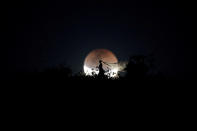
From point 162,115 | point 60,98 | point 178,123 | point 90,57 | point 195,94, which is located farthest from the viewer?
point 90,57

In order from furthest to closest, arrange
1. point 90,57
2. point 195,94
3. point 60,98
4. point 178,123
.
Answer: point 90,57
point 195,94
point 60,98
point 178,123

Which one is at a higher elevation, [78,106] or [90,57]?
[90,57]

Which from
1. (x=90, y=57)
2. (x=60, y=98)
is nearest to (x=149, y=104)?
(x=60, y=98)

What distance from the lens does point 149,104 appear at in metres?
9.39

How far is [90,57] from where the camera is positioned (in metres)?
21.5

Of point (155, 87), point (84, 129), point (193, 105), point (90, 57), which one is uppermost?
point (90, 57)

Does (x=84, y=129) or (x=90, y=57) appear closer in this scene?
(x=84, y=129)

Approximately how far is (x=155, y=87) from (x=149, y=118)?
3.37 meters

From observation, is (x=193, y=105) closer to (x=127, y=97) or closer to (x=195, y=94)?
(x=195, y=94)

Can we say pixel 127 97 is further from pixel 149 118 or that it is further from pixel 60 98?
pixel 60 98

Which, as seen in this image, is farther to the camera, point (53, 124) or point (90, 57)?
point (90, 57)

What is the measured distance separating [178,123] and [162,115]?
830mm

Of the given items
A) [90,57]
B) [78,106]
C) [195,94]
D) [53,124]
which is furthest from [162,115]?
[90,57]

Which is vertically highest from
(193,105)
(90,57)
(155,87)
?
(90,57)
